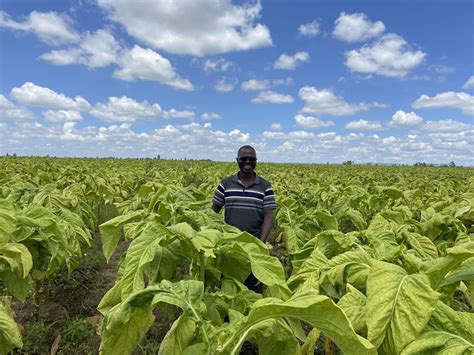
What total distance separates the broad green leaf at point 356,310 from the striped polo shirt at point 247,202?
11.1 ft

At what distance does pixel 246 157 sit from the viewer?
492cm

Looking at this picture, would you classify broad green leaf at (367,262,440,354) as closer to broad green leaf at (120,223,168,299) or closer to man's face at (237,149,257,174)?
broad green leaf at (120,223,168,299)

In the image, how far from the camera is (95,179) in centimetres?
991

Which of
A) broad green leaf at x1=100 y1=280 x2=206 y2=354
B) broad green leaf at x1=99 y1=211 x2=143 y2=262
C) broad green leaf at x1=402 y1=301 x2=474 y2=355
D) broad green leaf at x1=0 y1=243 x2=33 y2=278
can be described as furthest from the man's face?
broad green leaf at x1=402 y1=301 x2=474 y2=355

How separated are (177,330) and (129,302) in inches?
9.9

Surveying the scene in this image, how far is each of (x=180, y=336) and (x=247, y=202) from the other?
346 cm

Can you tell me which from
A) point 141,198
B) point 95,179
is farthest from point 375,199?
point 95,179

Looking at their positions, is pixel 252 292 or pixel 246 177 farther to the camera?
pixel 246 177

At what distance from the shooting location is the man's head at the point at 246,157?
4910mm

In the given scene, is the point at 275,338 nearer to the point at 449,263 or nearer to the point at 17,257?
the point at 449,263

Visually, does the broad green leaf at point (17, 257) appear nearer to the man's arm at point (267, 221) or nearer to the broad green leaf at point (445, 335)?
the broad green leaf at point (445, 335)

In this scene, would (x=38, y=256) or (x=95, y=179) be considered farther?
(x=95, y=179)

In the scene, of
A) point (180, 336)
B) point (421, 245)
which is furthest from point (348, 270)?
point (421, 245)

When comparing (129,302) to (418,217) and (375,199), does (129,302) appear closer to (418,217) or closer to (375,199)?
(418,217)
